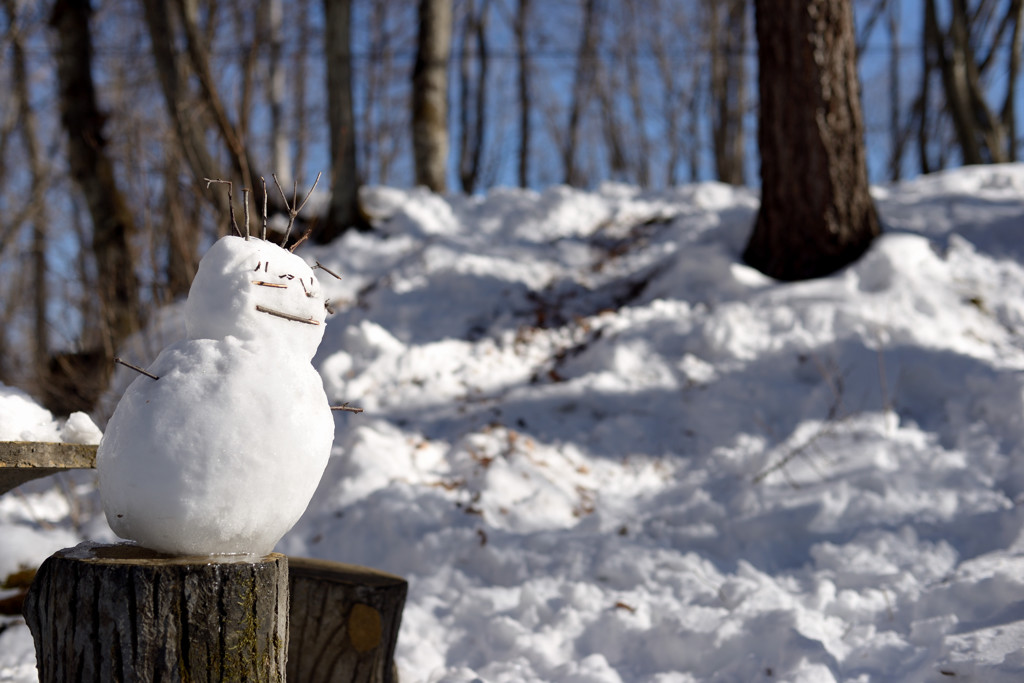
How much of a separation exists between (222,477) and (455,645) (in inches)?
59.0

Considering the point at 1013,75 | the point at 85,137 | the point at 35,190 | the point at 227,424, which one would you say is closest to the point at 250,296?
the point at 227,424

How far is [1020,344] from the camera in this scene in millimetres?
3834

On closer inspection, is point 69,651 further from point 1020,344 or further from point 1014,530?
point 1020,344

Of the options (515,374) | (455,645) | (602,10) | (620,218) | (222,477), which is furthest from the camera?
(602,10)

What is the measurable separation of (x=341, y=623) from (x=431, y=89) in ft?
18.0

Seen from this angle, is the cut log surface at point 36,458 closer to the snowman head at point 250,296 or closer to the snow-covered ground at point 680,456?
the snowman head at point 250,296

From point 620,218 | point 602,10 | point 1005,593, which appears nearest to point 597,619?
point 1005,593

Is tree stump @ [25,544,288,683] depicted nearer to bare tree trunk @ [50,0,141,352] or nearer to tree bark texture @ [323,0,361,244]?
tree bark texture @ [323,0,361,244]

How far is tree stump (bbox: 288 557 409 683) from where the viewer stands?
2.14 m

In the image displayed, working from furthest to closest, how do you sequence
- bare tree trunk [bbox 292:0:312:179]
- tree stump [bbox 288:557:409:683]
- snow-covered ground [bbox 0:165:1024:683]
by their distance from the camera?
bare tree trunk [bbox 292:0:312:179] < snow-covered ground [bbox 0:165:1024:683] < tree stump [bbox 288:557:409:683]

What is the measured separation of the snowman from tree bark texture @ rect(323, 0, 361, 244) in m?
4.41

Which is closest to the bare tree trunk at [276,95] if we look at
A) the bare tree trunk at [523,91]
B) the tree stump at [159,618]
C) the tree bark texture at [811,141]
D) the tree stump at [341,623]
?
the bare tree trunk at [523,91]

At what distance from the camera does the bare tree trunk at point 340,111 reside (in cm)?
577

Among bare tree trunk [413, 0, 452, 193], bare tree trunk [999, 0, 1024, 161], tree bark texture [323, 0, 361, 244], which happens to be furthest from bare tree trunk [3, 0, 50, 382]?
A: bare tree trunk [999, 0, 1024, 161]
